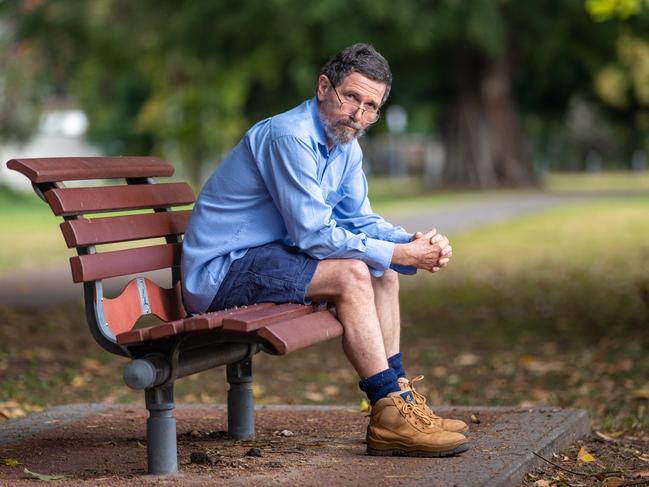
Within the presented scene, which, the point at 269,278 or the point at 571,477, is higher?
the point at 269,278

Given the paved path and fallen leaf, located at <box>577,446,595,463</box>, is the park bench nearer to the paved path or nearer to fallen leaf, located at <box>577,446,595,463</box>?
fallen leaf, located at <box>577,446,595,463</box>

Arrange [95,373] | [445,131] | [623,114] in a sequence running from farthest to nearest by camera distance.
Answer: [623,114]
[445,131]
[95,373]

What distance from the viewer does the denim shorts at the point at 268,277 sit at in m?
4.59

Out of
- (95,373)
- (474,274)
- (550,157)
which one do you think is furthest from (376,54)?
(550,157)

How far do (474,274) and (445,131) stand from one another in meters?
23.8

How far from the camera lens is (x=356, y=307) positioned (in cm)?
450

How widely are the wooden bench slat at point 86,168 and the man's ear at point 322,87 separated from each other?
2.73 ft

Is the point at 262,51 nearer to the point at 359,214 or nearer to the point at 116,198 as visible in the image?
the point at 359,214

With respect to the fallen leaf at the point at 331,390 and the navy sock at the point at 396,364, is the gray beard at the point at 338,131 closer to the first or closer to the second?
the navy sock at the point at 396,364

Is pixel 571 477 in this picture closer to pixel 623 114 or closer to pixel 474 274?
pixel 474 274

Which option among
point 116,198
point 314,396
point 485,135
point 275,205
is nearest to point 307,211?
point 275,205

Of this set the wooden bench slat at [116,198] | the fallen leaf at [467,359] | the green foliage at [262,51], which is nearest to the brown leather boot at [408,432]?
the wooden bench slat at [116,198]

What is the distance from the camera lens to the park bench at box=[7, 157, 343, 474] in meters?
4.17

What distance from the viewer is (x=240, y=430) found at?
5098 millimetres
